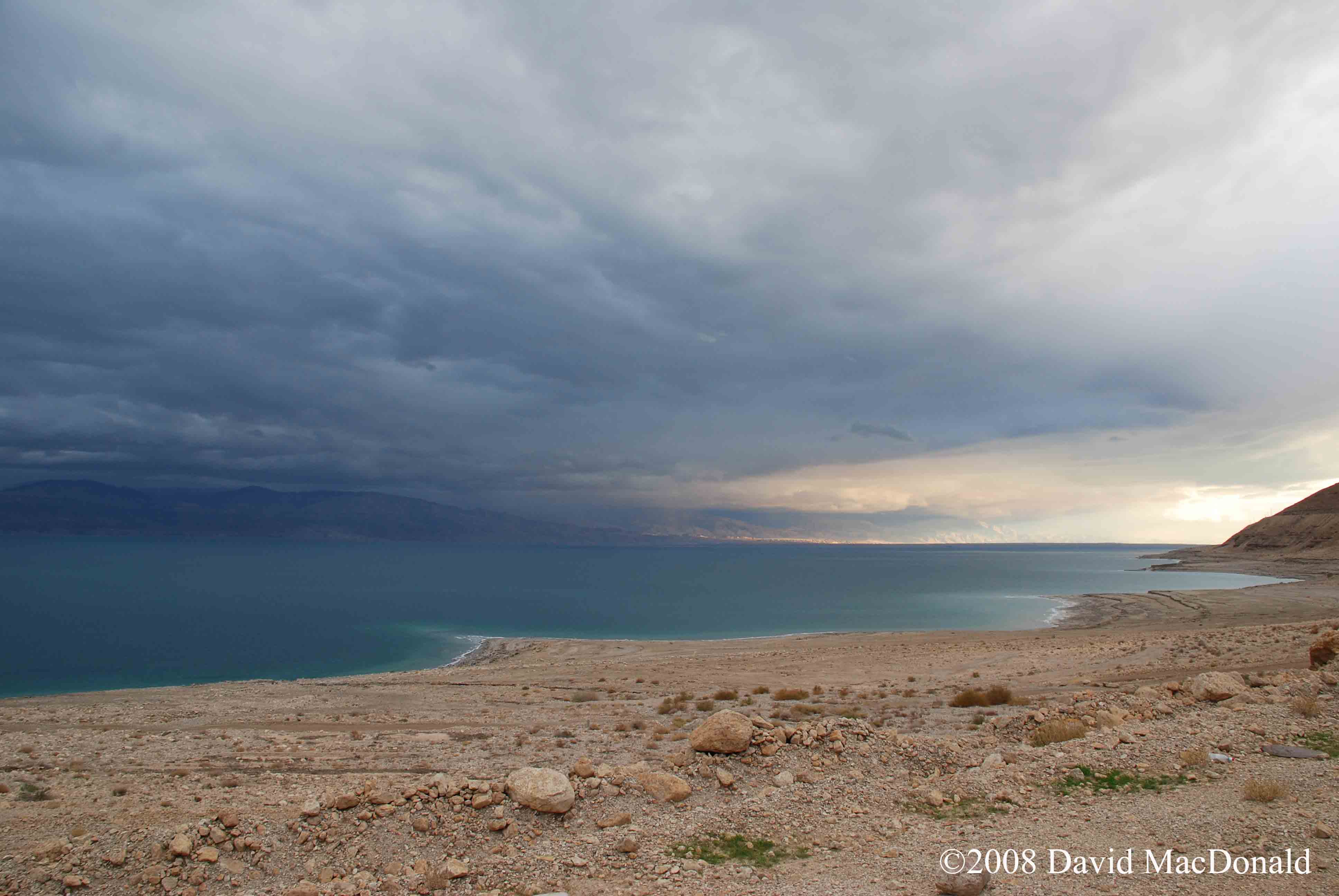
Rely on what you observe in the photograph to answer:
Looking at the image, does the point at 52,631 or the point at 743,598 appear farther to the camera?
the point at 743,598

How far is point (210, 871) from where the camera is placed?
8.55 metres

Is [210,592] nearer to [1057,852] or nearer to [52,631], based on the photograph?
[52,631]

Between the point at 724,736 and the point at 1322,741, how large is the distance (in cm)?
1033

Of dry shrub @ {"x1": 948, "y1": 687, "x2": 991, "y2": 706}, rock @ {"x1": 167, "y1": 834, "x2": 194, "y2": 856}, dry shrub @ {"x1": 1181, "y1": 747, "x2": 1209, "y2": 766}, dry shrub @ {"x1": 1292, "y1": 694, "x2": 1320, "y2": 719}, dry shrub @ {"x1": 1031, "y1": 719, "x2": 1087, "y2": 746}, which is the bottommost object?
dry shrub @ {"x1": 948, "y1": 687, "x2": 991, "y2": 706}

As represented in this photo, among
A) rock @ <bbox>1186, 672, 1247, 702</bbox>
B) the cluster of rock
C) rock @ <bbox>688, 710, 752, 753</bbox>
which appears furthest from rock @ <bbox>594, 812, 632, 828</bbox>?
rock @ <bbox>1186, 672, 1247, 702</bbox>

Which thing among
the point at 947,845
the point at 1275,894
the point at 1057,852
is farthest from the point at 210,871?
the point at 1275,894

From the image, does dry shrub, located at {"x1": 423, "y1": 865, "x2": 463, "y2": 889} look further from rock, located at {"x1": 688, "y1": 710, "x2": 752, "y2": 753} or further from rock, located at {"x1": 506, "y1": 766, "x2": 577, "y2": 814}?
rock, located at {"x1": 688, "y1": 710, "x2": 752, "y2": 753}

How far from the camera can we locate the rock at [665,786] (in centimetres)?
1059

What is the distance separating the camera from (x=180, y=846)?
28.4 ft

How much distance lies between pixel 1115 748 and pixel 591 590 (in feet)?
364

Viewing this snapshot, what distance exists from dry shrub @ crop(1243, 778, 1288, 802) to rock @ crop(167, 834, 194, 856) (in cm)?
1420

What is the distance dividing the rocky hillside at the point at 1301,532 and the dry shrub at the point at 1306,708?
155 meters

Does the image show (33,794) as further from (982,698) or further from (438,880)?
(982,698)

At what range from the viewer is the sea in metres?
48.3
